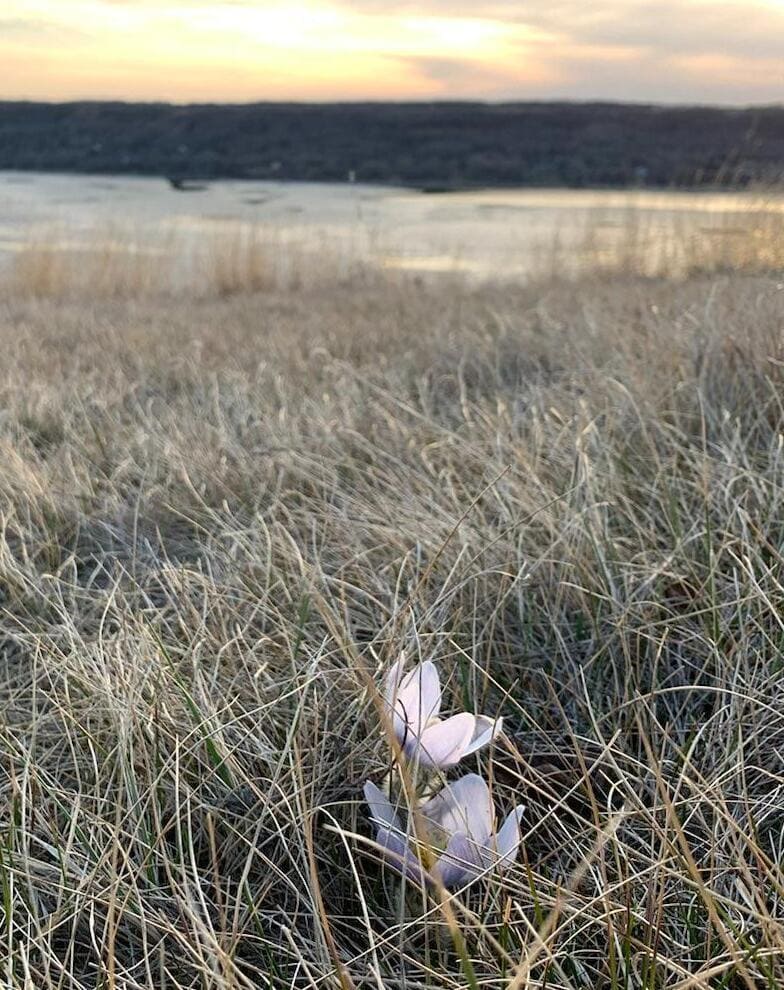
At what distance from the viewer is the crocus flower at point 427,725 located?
1043 mm

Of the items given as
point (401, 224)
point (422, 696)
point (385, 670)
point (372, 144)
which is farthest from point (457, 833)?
point (372, 144)

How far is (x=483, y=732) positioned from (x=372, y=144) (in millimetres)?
28131

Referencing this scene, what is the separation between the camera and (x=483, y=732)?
44.9 inches

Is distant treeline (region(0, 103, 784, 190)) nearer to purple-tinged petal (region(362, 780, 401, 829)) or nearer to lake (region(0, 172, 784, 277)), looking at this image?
lake (region(0, 172, 784, 277))

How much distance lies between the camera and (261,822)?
1.05 metres

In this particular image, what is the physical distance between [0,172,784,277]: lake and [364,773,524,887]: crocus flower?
235 inches

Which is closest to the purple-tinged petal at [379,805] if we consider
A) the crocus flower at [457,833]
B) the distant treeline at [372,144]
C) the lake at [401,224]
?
the crocus flower at [457,833]

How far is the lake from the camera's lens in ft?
24.6

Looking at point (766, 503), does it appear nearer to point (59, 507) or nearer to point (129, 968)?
point (129, 968)

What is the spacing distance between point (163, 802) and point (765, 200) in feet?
19.7

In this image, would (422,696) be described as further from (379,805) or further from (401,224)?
(401,224)

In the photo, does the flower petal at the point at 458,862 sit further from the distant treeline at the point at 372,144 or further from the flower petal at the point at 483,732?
the distant treeline at the point at 372,144

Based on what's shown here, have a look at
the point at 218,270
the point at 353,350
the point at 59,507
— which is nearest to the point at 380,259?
the point at 218,270

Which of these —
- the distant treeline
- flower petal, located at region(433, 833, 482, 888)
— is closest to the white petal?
flower petal, located at region(433, 833, 482, 888)
